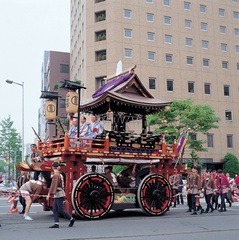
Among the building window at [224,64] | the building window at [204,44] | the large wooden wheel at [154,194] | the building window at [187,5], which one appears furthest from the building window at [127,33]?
the large wooden wheel at [154,194]

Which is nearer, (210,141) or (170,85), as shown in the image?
(170,85)

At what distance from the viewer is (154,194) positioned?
1488 centimetres

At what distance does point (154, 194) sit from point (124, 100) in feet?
12.3

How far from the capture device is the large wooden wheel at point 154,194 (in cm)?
1464

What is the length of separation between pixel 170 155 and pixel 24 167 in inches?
231

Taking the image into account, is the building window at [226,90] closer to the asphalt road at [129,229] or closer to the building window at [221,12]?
the building window at [221,12]

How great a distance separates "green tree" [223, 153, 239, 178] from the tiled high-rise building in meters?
1.17

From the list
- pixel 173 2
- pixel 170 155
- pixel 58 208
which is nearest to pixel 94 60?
pixel 173 2

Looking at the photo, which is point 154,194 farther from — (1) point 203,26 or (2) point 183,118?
(1) point 203,26

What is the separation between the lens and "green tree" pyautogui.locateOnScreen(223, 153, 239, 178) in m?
44.4

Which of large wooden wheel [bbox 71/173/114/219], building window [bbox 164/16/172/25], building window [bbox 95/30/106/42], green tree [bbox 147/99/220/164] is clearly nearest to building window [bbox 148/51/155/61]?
building window [bbox 164/16/172/25]

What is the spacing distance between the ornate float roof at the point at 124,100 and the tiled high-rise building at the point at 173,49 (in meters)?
25.9

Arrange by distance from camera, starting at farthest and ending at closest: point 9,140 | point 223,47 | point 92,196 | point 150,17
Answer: point 9,140 < point 223,47 < point 150,17 < point 92,196

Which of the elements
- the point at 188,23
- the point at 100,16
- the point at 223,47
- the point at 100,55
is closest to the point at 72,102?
the point at 100,55
